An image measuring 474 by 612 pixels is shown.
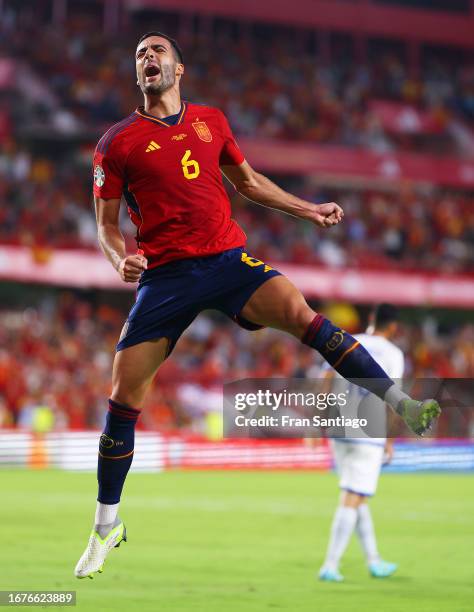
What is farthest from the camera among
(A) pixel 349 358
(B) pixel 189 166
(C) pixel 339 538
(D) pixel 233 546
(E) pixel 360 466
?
(D) pixel 233 546

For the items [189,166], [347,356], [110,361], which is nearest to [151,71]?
[189,166]

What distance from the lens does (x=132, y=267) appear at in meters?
6.40

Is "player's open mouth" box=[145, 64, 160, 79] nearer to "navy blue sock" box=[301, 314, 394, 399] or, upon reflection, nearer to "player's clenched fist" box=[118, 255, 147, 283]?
"player's clenched fist" box=[118, 255, 147, 283]

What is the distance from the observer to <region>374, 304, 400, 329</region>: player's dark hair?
10195 mm

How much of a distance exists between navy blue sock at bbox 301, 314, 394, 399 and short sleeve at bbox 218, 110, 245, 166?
1150 millimetres

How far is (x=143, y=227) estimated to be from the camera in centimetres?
696

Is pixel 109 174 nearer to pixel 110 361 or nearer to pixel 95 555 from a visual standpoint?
pixel 95 555

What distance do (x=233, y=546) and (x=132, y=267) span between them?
253 inches

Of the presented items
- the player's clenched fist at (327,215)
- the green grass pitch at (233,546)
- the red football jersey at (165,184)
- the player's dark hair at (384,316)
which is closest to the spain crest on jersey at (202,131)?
the red football jersey at (165,184)

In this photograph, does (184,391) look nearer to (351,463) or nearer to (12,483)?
(12,483)

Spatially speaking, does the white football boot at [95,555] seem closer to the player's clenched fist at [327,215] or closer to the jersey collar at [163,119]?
the player's clenched fist at [327,215]

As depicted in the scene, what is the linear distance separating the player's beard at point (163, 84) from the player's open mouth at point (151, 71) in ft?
0.11

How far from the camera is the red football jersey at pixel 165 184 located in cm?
686

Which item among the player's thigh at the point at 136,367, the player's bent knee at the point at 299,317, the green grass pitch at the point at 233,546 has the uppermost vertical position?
the player's bent knee at the point at 299,317
